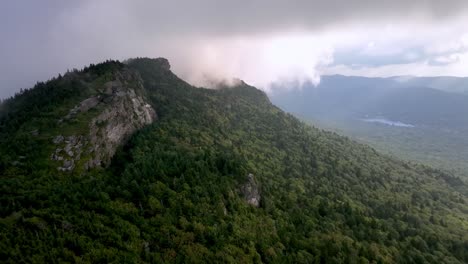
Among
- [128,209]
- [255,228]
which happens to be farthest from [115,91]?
[255,228]

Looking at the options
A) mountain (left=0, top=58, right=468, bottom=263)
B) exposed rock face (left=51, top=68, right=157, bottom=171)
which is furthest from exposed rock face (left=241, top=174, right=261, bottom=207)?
exposed rock face (left=51, top=68, right=157, bottom=171)

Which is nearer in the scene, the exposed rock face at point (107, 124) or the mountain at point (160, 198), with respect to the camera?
the mountain at point (160, 198)

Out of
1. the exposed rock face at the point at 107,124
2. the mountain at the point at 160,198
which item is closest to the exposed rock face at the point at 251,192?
the mountain at the point at 160,198

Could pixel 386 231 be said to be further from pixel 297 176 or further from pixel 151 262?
pixel 151 262

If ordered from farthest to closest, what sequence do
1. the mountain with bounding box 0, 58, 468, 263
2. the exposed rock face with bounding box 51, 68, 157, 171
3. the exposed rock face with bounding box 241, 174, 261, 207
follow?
the exposed rock face with bounding box 241, 174, 261, 207
the exposed rock face with bounding box 51, 68, 157, 171
the mountain with bounding box 0, 58, 468, 263

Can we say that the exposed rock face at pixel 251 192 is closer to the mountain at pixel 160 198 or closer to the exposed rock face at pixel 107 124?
the mountain at pixel 160 198

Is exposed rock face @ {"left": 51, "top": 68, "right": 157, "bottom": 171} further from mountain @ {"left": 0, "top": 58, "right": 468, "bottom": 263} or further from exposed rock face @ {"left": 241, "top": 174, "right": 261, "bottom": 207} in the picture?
exposed rock face @ {"left": 241, "top": 174, "right": 261, "bottom": 207}
